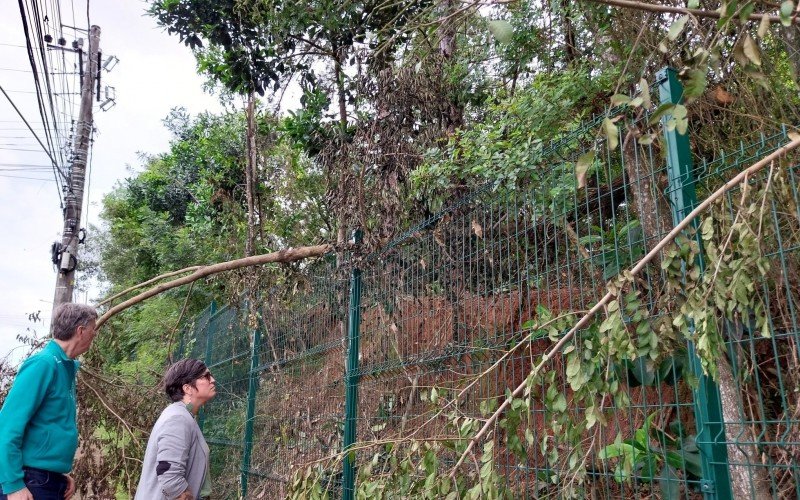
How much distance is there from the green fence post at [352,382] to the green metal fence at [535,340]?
0.01 metres

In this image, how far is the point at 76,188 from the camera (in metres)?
10.4

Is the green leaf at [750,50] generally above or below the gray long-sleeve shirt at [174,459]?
above

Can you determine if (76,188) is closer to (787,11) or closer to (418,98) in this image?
(418,98)

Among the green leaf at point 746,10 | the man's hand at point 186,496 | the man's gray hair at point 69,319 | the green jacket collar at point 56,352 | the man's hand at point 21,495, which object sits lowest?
the man's hand at point 186,496

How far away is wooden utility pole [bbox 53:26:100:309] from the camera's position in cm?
973

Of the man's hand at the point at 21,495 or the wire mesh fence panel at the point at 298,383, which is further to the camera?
the wire mesh fence panel at the point at 298,383

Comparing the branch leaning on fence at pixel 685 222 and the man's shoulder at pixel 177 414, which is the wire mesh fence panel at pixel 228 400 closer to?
the man's shoulder at pixel 177 414

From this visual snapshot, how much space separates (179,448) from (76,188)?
835 centimetres

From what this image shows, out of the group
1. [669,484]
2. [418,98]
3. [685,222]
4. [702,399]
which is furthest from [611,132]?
[418,98]

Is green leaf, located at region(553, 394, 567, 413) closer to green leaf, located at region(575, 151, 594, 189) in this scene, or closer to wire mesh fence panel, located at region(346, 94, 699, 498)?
wire mesh fence panel, located at region(346, 94, 699, 498)

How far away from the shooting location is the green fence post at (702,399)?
2.09 m

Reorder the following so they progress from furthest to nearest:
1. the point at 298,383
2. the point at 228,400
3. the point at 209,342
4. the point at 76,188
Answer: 1. the point at 76,188
2. the point at 209,342
3. the point at 228,400
4. the point at 298,383

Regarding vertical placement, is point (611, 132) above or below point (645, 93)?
A: below

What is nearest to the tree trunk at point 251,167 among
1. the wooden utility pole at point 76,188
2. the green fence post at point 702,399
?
the wooden utility pole at point 76,188
